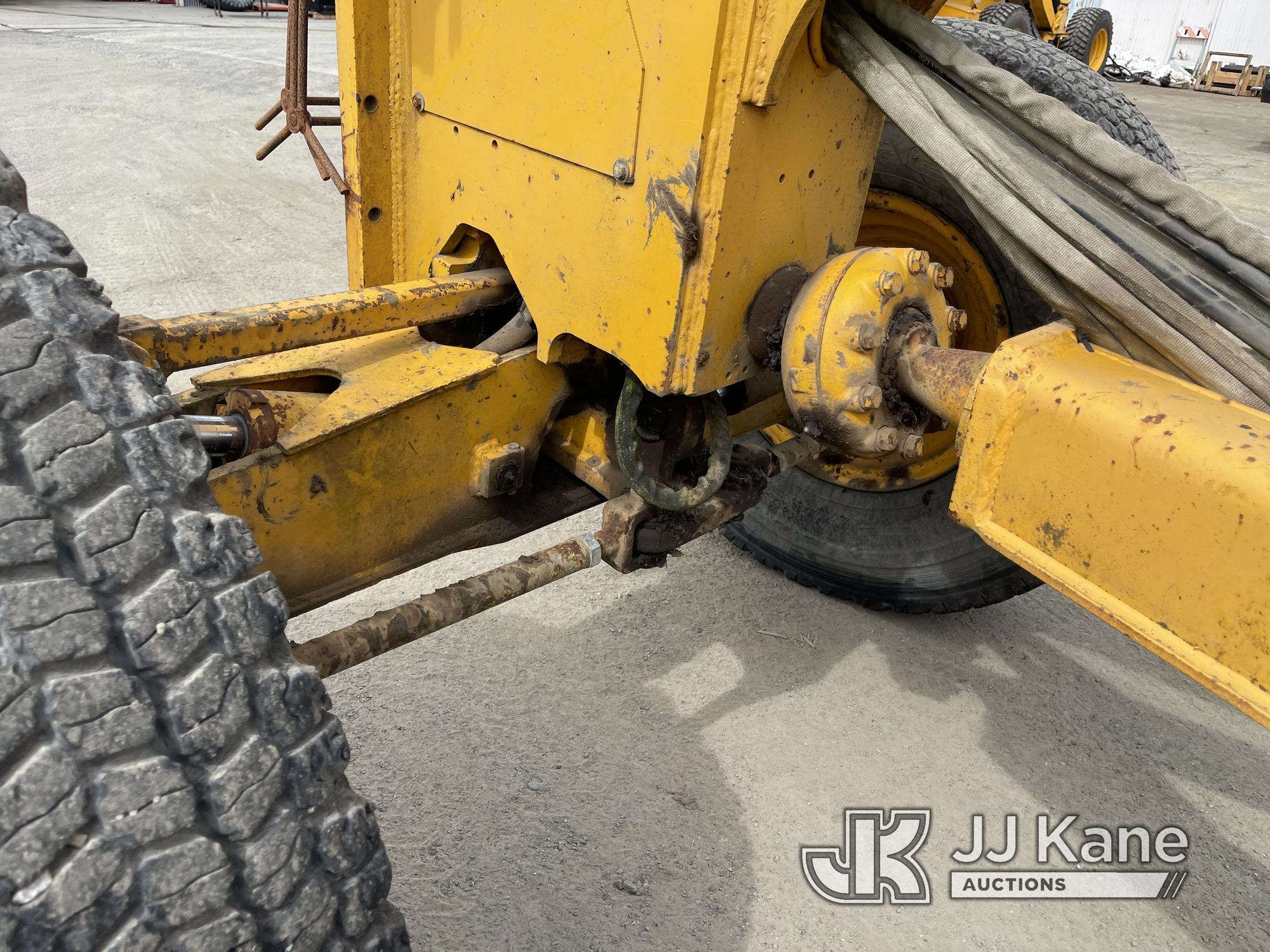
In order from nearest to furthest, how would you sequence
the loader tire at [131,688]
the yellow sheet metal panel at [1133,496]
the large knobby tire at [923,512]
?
the loader tire at [131,688] → the yellow sheet metal panel at [1133,496] → the large knobby tire at [923,512]

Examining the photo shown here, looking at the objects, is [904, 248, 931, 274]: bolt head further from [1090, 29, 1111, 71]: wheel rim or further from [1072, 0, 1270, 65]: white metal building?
[1072, 0, 1270, 65]: white metal building

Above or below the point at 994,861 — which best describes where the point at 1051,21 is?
above

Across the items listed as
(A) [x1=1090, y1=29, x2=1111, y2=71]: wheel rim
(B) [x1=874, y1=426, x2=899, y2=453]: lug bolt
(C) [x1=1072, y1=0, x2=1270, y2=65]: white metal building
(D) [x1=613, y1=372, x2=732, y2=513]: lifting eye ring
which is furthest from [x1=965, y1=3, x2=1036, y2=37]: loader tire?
(C) [x1=1072, y1=0, x2=1270, y2=65]: white metal building

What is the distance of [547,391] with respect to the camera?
181cm

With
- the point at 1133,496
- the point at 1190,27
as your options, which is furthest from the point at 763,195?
the point at 1190,27

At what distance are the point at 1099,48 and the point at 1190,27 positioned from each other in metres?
8.63

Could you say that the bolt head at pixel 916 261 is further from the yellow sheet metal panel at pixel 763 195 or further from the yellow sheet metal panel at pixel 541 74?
the yellow sheet metal panel at pixel 541 74

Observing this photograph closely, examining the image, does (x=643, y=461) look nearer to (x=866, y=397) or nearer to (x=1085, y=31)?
(x=866, y=397)

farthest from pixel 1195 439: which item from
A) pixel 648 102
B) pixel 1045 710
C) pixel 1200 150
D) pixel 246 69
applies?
pixel 1200 150

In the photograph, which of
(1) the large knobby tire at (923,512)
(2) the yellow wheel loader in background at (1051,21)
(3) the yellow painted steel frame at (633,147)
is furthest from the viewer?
(2) the yellow wheel loader in background at (1051,21)

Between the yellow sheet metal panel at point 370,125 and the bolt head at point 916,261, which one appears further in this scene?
the yellow sheet metal panel at point 370,125

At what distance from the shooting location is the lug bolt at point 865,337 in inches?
59.2

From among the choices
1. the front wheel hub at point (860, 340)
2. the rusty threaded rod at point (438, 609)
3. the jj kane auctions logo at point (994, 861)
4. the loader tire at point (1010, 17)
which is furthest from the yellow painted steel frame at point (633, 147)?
the loader tire at point (1010, 17)

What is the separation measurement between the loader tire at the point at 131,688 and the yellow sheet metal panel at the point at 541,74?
2.54 ft
